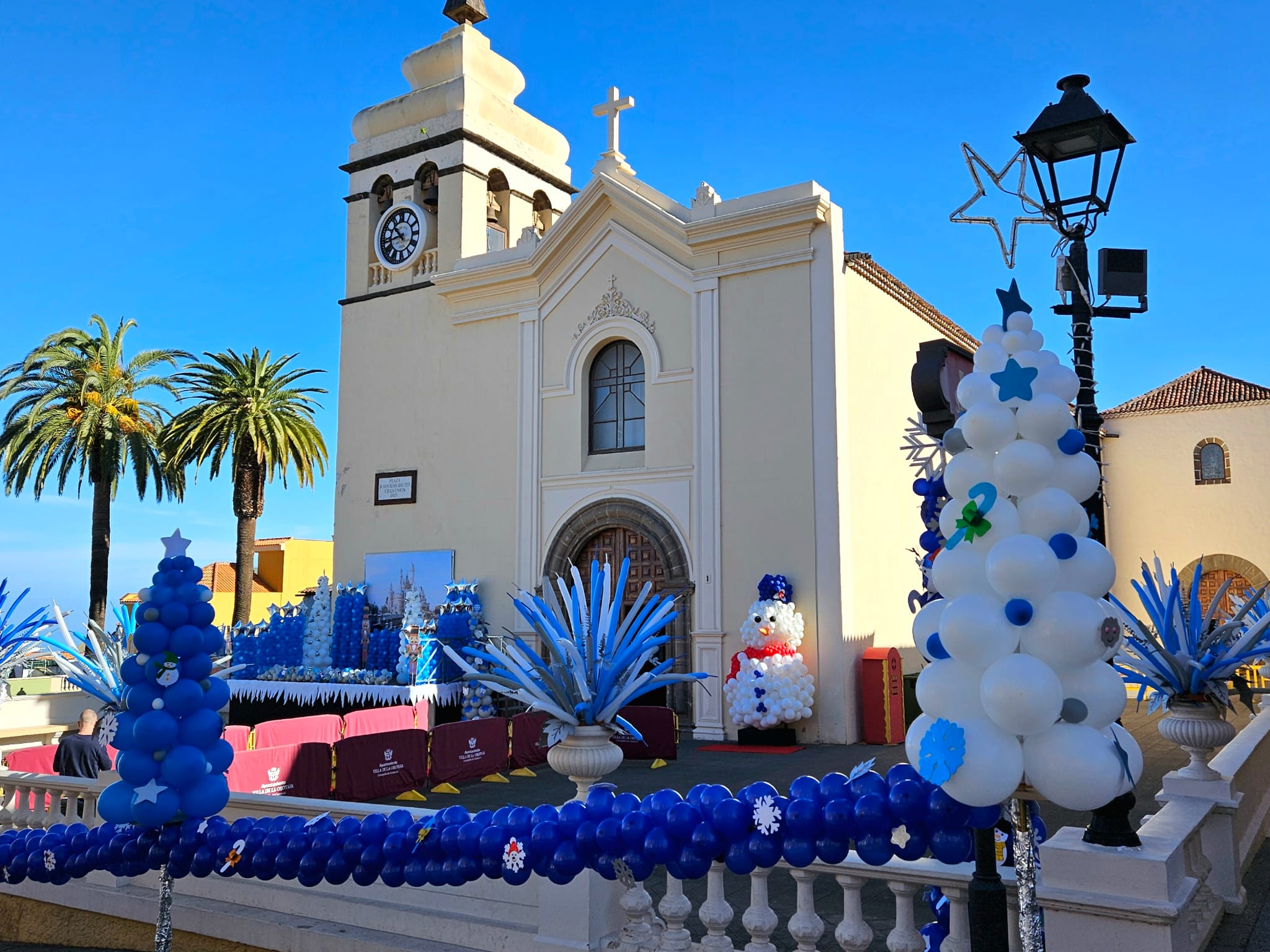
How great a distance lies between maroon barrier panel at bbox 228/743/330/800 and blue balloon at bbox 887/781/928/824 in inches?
325

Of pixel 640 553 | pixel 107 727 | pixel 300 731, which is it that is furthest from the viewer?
pixel 640 553

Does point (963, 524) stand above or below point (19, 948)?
above

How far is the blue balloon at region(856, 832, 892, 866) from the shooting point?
4.22 m

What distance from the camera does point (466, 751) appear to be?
42.9 feet

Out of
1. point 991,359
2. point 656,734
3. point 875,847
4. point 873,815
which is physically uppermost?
point 991,359

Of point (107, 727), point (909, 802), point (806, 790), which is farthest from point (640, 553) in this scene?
point (909, 802)

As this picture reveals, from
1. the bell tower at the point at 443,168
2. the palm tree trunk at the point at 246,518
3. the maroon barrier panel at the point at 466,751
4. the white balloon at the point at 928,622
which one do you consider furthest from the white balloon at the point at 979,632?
the palm tree trunk at the point at 246,518

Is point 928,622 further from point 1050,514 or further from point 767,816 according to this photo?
point 767,816

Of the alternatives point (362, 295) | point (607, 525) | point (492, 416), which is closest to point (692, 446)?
point (607, 525)

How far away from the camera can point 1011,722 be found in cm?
354

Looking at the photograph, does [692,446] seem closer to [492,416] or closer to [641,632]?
[492,416]

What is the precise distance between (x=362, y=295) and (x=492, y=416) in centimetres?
504

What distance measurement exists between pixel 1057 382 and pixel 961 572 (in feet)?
2.82

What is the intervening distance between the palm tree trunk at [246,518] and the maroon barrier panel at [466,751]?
50.4 ft
